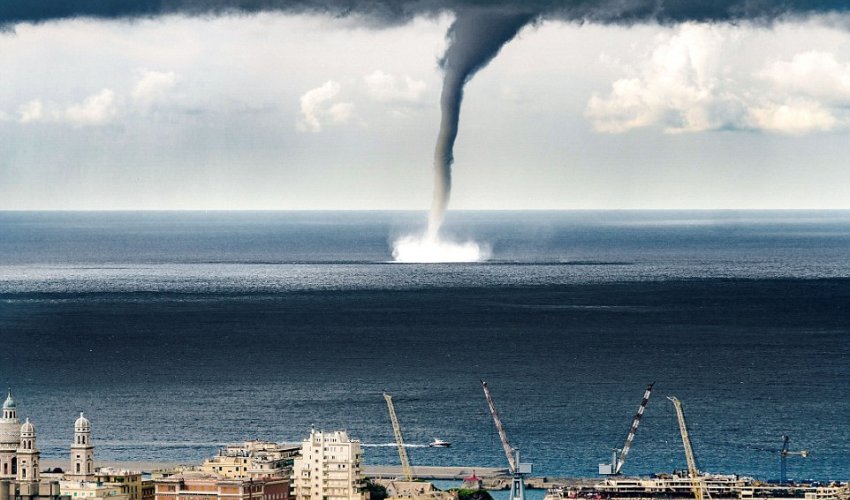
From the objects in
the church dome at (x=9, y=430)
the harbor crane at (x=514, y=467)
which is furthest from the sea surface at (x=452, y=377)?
the church dome at (x=9, y=430)

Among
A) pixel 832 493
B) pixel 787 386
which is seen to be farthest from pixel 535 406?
pixel 832 493

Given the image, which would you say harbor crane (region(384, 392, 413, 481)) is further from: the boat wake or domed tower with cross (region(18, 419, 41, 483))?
domed tower with cross (region(18, 419, 41, 483))

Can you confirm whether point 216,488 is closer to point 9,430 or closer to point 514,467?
point 9,430

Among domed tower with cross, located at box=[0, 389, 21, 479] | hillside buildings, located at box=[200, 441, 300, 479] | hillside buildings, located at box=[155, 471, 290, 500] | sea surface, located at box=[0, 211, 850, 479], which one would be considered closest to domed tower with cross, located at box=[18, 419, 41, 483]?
domed tower with cross, located at box=[0, 389, 21, 479]

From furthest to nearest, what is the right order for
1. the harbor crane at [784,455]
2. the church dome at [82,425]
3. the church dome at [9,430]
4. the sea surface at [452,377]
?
the sea surface at [452,377], the harbor crane at [784,455], the church dome at [82,425], the church dome at [9,430]

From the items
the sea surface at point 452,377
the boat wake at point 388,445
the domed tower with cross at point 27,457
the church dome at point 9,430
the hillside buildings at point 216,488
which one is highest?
the sea surface at point 452,377

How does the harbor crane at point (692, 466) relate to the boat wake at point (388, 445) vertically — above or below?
below

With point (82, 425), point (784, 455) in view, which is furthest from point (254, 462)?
point (784, 455)

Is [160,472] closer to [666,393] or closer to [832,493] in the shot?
[832,493]

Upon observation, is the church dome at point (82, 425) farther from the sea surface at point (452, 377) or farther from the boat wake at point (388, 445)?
the boat wake at point (388, 445)
